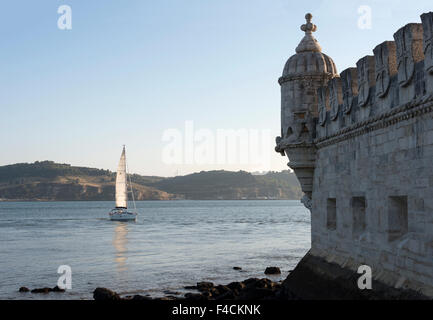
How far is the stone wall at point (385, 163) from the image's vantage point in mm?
10641

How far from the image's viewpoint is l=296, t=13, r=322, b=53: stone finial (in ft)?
61.6

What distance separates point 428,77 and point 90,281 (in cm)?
2491

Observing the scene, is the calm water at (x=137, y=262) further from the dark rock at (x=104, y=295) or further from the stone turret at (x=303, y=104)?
the stone turret at (x=303, y=104)

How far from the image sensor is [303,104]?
1833cm

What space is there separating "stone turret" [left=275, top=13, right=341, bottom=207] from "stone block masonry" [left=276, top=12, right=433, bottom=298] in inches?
1.3

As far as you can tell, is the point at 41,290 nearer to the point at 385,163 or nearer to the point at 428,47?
the point at 385,163

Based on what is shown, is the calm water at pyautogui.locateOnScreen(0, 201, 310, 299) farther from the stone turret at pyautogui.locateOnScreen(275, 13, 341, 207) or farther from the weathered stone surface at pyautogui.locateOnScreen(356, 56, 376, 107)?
the weathered stone surface at pyautogui.locateOnScreen(356, 56, 376, 107)

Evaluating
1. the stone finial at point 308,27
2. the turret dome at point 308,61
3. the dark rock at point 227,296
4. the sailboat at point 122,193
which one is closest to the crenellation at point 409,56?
the turret dome at point 308,61

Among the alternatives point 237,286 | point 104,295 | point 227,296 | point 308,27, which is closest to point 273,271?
point 237,286

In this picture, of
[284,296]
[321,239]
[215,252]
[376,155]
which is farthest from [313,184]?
[215,252]

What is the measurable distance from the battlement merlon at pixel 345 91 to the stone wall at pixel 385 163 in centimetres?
3

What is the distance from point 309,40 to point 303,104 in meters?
2.37

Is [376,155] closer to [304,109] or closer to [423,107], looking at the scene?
[423,107]

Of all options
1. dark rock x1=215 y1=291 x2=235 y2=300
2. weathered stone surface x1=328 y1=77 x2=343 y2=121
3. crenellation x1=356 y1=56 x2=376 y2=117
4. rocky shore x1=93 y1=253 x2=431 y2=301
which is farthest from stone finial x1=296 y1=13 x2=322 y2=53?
dark rock x1=215 y1=291 x2=235 y2=300
